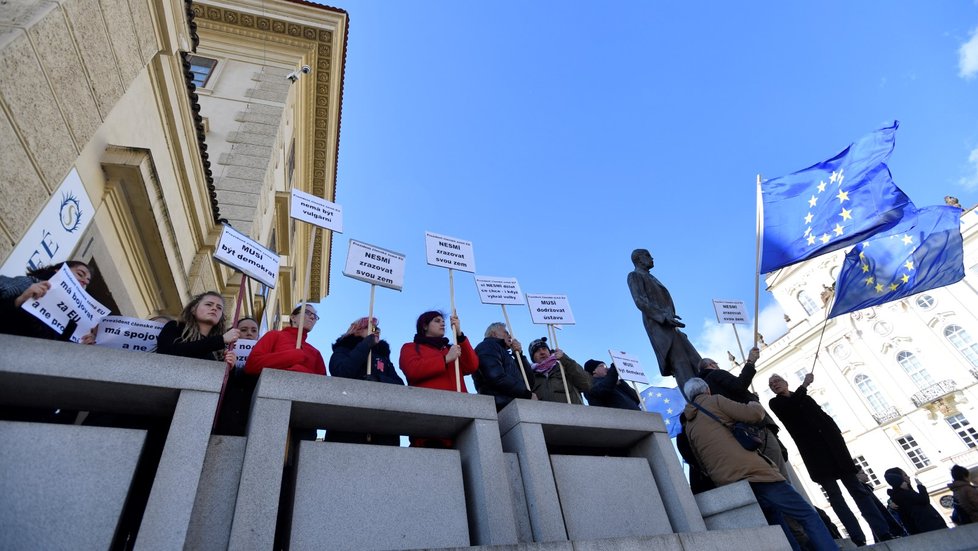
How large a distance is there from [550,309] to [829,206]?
4.74 metres

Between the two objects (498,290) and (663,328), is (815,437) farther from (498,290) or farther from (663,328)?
(498,290)

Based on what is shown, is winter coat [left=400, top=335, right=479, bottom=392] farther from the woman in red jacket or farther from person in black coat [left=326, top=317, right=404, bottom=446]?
the woman in red jacket

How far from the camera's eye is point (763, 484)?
433 centimetres

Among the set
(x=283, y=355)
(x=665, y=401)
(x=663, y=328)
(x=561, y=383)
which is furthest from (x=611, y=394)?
(x=665, y=401)

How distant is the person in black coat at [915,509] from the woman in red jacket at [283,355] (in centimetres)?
758

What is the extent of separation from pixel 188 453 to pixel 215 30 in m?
15.9

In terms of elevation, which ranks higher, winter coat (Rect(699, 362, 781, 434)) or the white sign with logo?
the white sign with logo

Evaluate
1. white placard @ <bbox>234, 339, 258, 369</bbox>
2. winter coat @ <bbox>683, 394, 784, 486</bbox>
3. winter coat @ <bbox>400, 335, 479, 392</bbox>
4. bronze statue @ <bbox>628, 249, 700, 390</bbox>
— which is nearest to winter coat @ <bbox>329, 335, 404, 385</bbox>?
winter coat @ <bbox>400, 335, 479, 392</bbox>

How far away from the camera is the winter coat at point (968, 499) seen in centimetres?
707

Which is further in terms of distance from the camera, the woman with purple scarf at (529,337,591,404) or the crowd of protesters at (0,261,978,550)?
the woman with purple scarf at (529,337,591,404)

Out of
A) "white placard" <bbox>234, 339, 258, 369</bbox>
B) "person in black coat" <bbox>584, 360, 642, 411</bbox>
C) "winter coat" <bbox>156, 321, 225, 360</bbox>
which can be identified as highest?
"white placard" <bbox>234, 339, 258, 369</bbox>

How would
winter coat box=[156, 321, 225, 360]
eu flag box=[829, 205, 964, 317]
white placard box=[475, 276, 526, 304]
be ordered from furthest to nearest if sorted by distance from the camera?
eu flag box=[829, 205, 964, 317] < white placard box=[475, 276, 526, 304] < winter coat box=[156, 321, 225, 360]

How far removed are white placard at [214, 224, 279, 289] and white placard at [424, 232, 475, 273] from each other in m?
1.77

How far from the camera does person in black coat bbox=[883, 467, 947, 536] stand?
676 cm
